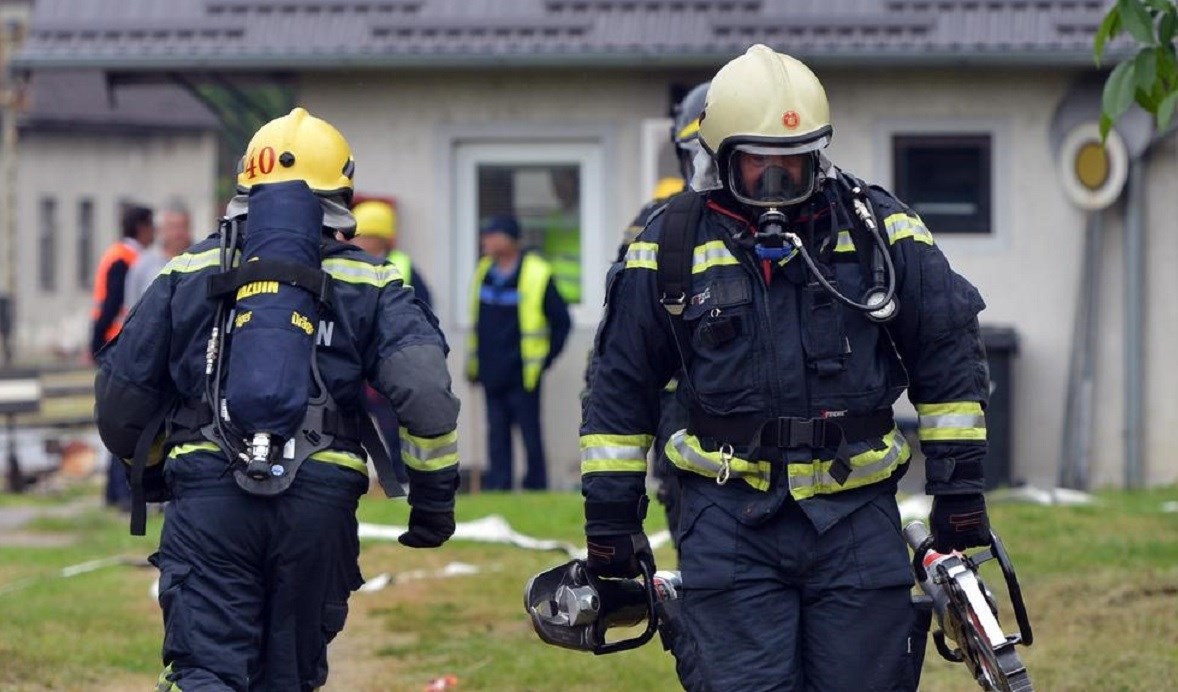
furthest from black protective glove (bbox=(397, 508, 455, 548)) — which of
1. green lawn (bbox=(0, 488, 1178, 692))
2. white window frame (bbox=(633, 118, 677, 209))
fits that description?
white window frame (bbox=(633, 118, 677, 209))

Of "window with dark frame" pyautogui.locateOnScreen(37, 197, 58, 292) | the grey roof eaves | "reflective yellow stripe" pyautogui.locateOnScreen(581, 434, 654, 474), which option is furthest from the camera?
"window with dark frame" pyautogui.locateOnScreen(37, 197, 58, 292)

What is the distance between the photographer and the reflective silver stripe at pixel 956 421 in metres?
5.20

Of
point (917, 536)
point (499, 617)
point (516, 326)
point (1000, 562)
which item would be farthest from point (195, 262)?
point (516, 326)

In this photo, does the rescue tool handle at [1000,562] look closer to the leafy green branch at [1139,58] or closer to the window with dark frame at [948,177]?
the leafy green branch at [1139,58]

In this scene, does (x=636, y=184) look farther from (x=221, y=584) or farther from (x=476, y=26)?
(x=221, y=584)

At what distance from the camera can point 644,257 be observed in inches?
207

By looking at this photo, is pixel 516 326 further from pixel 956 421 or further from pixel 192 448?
pixel 956 421

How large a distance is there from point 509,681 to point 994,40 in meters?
7.94

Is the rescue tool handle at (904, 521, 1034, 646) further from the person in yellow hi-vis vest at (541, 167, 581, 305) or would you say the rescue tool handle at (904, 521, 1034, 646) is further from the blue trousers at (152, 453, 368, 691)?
the person in yellow hi-vis vest at (541, 167, 581, 305)

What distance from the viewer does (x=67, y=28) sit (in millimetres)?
15375

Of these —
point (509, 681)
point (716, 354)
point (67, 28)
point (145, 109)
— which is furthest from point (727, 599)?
point (145, 109)

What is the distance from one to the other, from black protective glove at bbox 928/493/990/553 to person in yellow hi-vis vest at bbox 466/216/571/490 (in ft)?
29.4

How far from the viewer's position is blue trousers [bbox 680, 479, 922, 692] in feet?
16.6

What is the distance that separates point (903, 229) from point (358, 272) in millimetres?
1473
